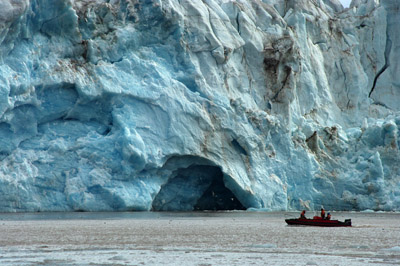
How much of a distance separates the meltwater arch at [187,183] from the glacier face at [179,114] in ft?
0.17

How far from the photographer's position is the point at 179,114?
74.7 ft

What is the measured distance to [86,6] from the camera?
22.9 m

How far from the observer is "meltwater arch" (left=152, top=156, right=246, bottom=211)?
76.0ft

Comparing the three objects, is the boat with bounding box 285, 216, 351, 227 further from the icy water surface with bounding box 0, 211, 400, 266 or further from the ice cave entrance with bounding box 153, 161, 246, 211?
the ice cave entrance with bounding box 153, 161, 246, 211

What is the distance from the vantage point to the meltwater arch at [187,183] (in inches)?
912

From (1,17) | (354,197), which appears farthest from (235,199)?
(1,17)

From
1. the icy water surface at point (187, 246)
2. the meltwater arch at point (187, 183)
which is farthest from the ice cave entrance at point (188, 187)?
the icy water surface at point (187, 246)

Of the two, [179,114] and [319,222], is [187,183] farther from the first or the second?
[319,222]

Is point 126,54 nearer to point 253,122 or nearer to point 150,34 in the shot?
point 150,34

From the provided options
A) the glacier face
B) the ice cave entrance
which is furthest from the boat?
the ice cave entrance

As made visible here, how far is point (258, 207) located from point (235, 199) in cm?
258

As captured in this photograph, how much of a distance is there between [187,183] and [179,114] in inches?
124

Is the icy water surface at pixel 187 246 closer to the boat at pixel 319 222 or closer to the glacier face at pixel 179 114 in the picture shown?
the boat at pixel 319 222

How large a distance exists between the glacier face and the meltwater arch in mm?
51
